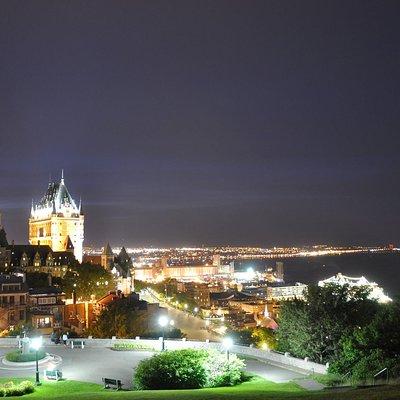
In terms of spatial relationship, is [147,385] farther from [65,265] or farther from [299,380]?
[65,265]

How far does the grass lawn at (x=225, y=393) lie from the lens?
16.5 m

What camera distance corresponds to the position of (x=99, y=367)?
28.5 metres

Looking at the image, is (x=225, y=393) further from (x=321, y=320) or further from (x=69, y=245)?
(x=69, y=245)

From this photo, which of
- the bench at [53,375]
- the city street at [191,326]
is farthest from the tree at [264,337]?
the bench at [53,375]

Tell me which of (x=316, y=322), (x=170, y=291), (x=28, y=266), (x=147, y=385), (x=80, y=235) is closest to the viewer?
(x=147, y=385)

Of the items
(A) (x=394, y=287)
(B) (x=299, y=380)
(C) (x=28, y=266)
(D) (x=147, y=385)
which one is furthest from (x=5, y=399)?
(A) (x=394, y=287)

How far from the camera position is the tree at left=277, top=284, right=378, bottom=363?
30.3 m

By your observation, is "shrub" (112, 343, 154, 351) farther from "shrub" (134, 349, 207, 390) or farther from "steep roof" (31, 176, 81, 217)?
"steep roof" (31, 176, 81, 217)

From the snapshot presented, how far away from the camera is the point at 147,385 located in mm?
23797

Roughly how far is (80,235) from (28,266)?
96.2ft

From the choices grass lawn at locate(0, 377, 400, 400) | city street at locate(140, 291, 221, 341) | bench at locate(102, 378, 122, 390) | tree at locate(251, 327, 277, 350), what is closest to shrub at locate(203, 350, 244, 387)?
grass lawn at locate(0, 377, 400, 400)

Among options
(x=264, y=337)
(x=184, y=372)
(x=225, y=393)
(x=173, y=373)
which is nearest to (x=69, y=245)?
(x=264, y=337)

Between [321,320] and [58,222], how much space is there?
93047 millimetres

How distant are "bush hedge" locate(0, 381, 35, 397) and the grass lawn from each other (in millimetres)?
392
